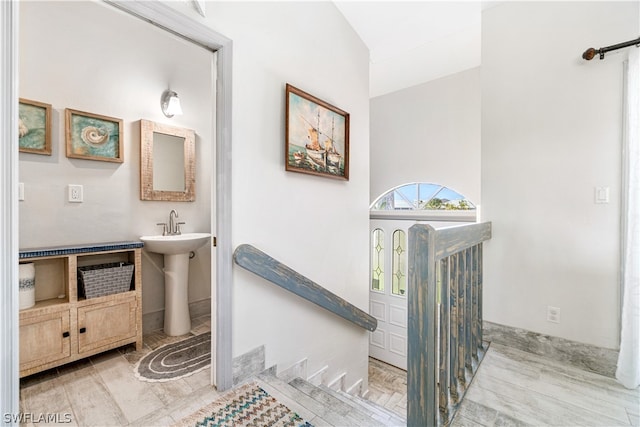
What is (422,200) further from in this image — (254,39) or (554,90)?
(254,39)

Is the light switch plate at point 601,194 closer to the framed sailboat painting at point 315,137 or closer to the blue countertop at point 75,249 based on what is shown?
the framed sailboat painting at point 315,137

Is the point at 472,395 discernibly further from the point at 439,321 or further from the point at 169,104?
the point at 169,104

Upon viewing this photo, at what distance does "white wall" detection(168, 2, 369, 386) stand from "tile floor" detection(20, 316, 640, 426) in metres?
0.54

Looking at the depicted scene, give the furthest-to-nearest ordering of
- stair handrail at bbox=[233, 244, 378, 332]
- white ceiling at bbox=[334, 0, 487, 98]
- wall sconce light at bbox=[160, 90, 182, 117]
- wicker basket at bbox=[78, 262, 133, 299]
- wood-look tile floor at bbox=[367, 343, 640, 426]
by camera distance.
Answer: wall sconce light at bbox=[160, 90, 182, 117] < white ceiling at bbox=[334, 0, 487, 98] < wicker basket at bbox=[78, 262, 133, 299] < stair handrail at bbox=[233, 244, 378, 332] < wood-look tile floor at bbox=[367, 343, 640, 426]

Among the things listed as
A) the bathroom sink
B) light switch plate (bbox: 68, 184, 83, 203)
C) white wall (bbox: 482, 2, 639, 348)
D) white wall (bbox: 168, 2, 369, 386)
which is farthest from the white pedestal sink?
white wall (bbox: 482, 2, 639, 348)

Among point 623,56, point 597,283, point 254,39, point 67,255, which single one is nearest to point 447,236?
point 597,283

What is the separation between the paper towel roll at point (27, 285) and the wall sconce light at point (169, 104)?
1.57 meters

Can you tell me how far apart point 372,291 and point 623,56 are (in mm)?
3457

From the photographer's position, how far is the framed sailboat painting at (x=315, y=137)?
209cm

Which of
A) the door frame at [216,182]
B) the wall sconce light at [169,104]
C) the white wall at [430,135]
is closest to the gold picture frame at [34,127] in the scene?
the wall sconce light at [169,104]

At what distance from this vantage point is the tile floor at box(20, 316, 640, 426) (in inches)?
59.9

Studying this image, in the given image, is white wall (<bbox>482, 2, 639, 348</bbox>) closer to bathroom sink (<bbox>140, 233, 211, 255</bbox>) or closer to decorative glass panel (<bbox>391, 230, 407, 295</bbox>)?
decorative glass panel (<bbox>391, 230, 407, 295</bbox>)

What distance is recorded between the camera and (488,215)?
7.91 feet

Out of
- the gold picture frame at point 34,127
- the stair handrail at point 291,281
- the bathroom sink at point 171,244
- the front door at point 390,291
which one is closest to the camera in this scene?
the stair handrail at point 291,281
